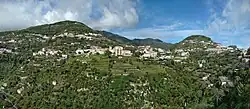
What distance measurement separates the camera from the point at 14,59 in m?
142

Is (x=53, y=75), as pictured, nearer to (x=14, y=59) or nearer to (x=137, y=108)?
(x=137, y=108)

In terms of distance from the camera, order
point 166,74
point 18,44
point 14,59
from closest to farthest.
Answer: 1. point 166,74
2. point 14,59
3. point 18,44

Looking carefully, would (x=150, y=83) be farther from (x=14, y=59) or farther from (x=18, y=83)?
(x=14, y=59)

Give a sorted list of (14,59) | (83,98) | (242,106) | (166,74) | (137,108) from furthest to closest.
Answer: (14,59)
(166,74)
(83,98)
(137,108)
(242,106)

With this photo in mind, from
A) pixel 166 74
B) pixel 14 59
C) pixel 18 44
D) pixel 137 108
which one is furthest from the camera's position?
pixel 18 44

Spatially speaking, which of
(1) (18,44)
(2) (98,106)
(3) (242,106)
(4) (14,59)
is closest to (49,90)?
(2) (98,106)

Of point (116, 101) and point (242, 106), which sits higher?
point (242, 106)

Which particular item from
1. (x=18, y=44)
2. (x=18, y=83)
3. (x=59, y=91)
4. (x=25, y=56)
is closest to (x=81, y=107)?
(x=59, y=91)

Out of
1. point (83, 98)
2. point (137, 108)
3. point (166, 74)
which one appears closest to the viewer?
point (137, 108)

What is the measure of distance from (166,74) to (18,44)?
4158 inches

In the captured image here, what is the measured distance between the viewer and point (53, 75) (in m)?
108

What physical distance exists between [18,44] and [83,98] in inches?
4203

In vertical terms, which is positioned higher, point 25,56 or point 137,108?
point 25,56

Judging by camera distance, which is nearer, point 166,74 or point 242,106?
point 242,106
